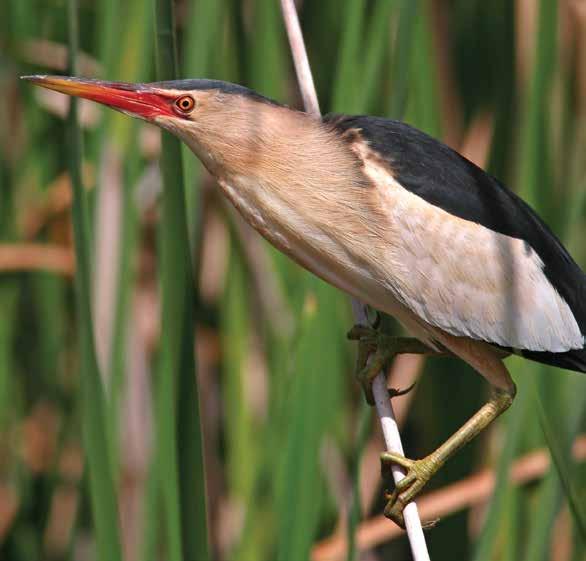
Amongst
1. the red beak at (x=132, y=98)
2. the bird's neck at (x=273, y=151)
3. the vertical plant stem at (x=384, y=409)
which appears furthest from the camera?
the bird's neck at (x=273, y=151)

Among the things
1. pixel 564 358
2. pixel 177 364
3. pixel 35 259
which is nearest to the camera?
pixel 177 364

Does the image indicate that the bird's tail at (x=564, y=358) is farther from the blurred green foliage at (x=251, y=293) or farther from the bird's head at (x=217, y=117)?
the bird's head at (x=217, y=117)

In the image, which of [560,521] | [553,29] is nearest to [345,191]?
[553,29]

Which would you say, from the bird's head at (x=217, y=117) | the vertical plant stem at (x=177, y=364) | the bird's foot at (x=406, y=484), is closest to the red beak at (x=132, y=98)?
the bird's head at (x=217, y=117)

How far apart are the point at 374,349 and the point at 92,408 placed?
59 cm

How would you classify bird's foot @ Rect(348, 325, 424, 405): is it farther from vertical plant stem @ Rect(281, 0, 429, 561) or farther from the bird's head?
the bird's head

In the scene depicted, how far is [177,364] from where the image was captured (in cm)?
103

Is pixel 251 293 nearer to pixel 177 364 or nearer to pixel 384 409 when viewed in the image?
pixel 384 409

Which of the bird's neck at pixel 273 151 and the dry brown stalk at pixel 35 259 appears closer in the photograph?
the bird's neck at pixel 273 151

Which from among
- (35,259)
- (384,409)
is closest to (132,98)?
(384,409)

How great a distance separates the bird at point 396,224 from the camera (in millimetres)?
1361

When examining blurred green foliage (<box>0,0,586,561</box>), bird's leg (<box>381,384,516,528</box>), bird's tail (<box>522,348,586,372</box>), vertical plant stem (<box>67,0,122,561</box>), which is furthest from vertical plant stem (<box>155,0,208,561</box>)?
bird's tail (<box>522,348,586,372</box>)

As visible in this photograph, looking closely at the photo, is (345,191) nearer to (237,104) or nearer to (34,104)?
(237,104)

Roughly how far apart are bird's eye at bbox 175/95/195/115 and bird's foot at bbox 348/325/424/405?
1.35 feet
